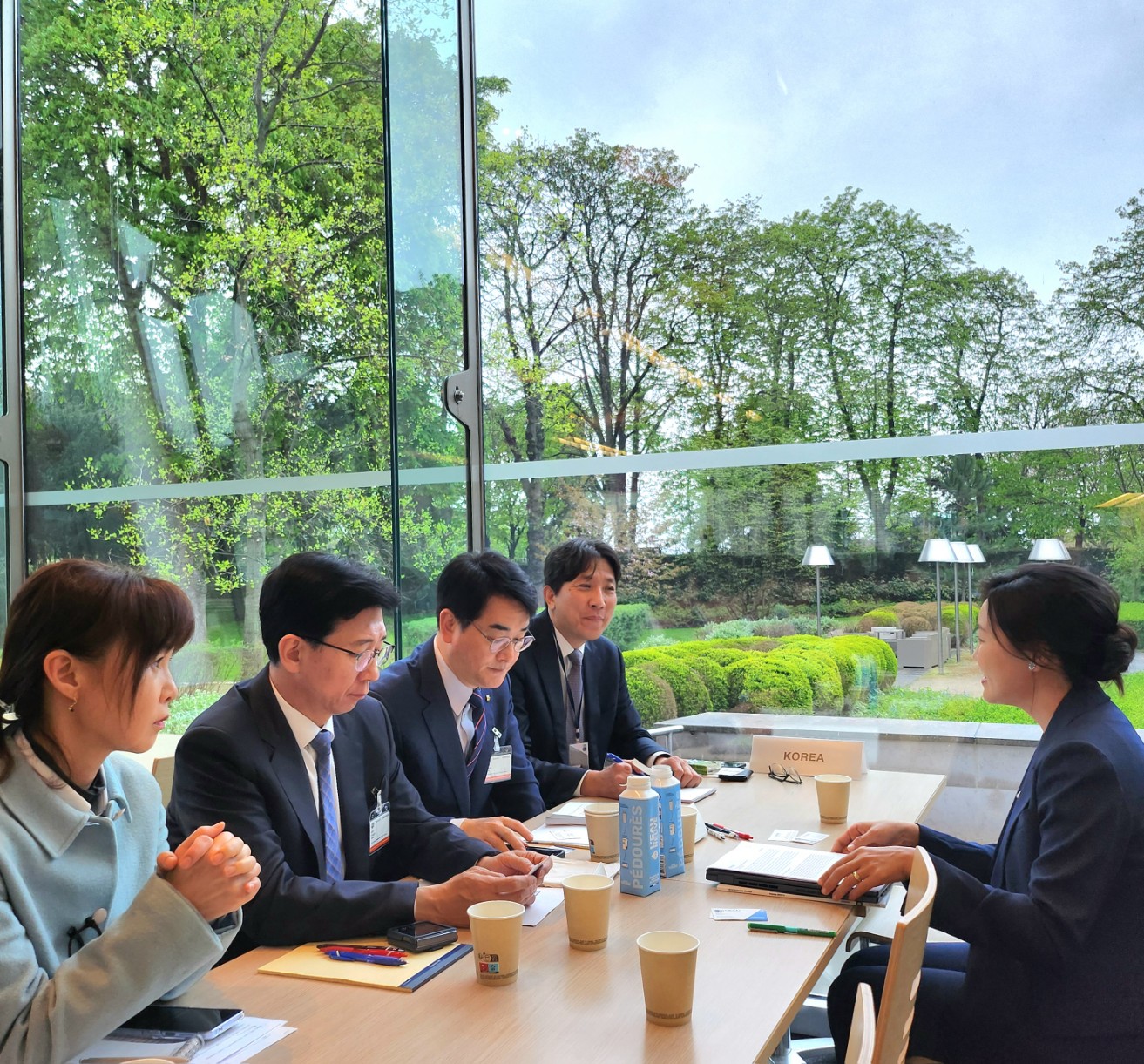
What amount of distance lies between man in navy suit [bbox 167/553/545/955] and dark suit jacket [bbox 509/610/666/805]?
0.98 meters

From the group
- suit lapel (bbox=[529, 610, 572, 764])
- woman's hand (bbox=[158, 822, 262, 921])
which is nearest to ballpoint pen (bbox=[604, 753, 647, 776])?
suit lapel (bbox=[529, 610, 572, 764])

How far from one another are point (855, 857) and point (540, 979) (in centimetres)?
70

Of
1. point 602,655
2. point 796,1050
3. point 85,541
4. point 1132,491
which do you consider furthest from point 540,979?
point 85,541

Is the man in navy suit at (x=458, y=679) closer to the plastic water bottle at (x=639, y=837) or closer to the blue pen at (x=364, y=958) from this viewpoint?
the plastic water bottle at (x=639, y=837)

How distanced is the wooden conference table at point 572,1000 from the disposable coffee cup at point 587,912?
0.03 m

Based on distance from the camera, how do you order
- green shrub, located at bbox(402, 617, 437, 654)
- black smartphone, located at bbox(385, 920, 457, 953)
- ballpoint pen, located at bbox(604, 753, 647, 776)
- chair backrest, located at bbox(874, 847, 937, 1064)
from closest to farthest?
chair backrest, located at bbox(874, 847, 937, 1064)
black smartphone, located at bbox(385, 920, 457, 953)
ballpoint pen, located at bbox(604, 753, 647, 776)
green shrub, located at bbox(402, 617, 437, 654)

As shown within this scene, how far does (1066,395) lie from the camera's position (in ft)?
12.7

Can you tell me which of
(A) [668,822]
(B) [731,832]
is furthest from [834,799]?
(A) [668,822]

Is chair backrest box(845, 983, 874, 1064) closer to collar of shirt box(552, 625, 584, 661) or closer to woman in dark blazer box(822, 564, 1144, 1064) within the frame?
woman in dark blazer box(822, 564, 1144, 1064)

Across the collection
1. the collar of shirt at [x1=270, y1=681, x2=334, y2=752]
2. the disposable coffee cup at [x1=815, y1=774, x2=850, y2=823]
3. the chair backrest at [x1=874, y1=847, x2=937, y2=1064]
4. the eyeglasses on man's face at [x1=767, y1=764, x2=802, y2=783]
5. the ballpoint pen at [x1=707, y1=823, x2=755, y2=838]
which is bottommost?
the eyeglasses on man's face at [x1=767, y1=764, x2=802, y2=783]

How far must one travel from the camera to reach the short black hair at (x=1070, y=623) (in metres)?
1.99

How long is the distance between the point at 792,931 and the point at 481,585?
47.4 inches

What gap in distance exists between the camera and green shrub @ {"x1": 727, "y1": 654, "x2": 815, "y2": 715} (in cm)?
425

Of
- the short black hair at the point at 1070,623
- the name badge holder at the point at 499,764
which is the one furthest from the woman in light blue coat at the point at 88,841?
the short black hair at the point at 1070,623
